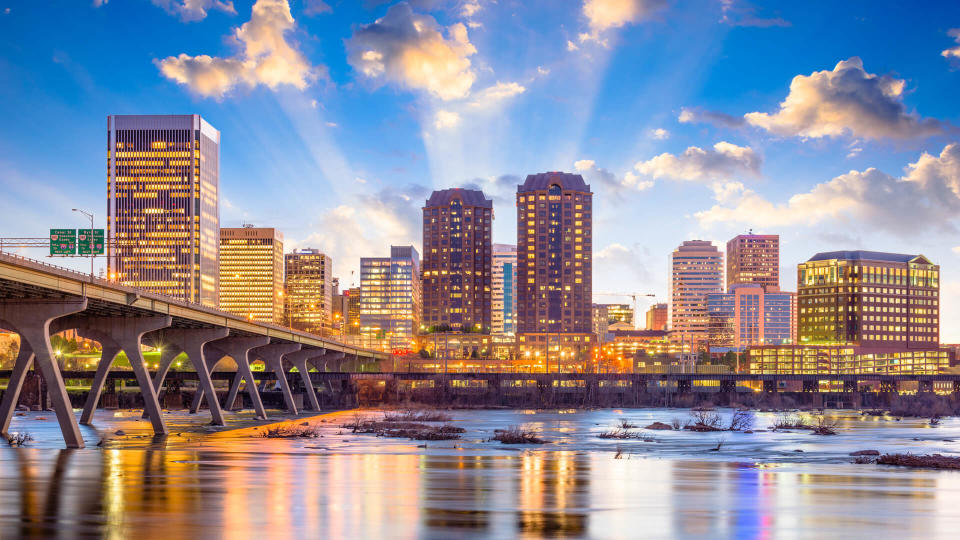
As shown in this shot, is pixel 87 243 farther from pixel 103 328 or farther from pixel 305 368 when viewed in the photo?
pixel 305 368

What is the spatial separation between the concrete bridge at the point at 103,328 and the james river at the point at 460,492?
530cm

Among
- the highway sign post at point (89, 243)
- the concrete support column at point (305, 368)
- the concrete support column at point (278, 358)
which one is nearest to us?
the highway sign post at point (89, 243)

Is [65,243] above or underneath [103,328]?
above

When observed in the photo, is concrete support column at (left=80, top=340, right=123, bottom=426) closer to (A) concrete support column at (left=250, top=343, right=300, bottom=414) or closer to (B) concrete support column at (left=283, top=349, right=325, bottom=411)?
(A) concrete support column at (left=250, top=343, right=300, bottom=414)

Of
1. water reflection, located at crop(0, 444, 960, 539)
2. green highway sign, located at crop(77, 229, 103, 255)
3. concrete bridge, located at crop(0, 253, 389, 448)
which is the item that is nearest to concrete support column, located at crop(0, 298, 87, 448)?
concrete bridge, located at crop(0, 253, 389, 448)

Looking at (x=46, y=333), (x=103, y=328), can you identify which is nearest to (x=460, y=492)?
(x=46, y=333)

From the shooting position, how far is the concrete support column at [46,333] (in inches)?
2021

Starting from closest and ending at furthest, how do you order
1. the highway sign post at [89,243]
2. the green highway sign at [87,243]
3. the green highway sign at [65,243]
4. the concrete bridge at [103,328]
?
1. the concrete bridge at [103,328]
2. the green highway sign at [87,243]
3. the highway sign post at [89,243]
4. the green highway sign at [65,243]

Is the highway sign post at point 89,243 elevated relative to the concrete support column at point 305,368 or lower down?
elevated

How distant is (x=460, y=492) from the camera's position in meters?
32.2

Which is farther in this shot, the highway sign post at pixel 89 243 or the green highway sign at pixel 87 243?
the highway sign post at pixel 89 243

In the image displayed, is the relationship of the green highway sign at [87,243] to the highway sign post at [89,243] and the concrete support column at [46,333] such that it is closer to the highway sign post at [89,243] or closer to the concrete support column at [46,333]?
the highway sign post at [89,243]

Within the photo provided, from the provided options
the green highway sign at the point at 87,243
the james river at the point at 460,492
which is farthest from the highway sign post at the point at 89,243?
the james river at the point at 460,492

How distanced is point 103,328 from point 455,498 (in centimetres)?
4684
